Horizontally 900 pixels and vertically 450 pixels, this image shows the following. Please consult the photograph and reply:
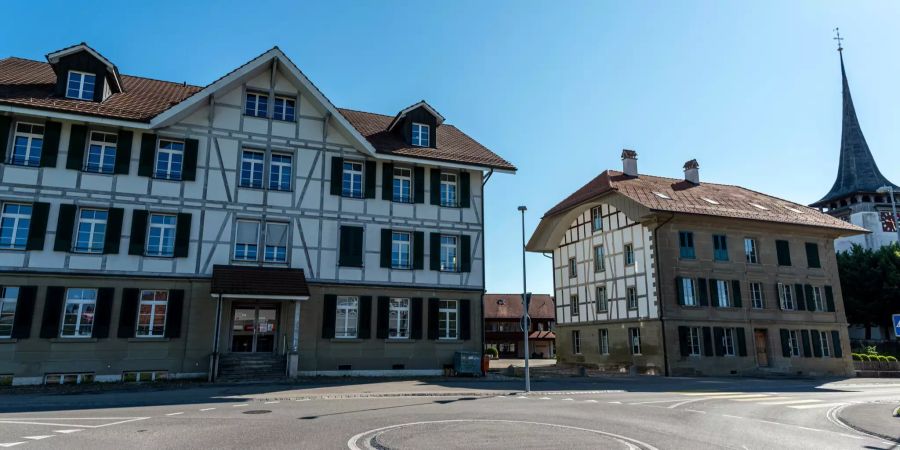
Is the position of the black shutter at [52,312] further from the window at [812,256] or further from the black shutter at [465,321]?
the window at [812,256]

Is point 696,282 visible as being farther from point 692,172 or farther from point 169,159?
point 169,159

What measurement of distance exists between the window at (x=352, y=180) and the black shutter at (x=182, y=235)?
20.5 feet

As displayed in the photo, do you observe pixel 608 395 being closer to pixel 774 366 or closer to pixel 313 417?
pixel 313 417

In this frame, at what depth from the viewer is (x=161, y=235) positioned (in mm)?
21656

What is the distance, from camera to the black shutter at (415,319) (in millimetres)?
24306

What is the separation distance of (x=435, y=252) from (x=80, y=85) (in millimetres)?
15433

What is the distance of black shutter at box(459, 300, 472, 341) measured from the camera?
82.5ft

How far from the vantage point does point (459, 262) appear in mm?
25812

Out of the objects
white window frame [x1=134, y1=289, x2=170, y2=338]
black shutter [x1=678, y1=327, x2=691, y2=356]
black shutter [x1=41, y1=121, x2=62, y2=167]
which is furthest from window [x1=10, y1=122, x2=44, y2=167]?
black shutter [x1=678, y1=327, x2=691, y2=356]

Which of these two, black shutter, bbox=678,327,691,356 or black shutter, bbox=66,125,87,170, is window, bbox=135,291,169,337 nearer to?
black shutter, bbox=66,125,87,170

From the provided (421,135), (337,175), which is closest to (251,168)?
(337,175)

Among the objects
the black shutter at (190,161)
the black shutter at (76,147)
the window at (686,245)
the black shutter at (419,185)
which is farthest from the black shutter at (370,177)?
the window at (686,245)

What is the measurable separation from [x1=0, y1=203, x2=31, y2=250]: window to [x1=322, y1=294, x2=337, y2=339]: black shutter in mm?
10617

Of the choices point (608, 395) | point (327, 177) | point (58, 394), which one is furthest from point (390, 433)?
point (327, 177)
